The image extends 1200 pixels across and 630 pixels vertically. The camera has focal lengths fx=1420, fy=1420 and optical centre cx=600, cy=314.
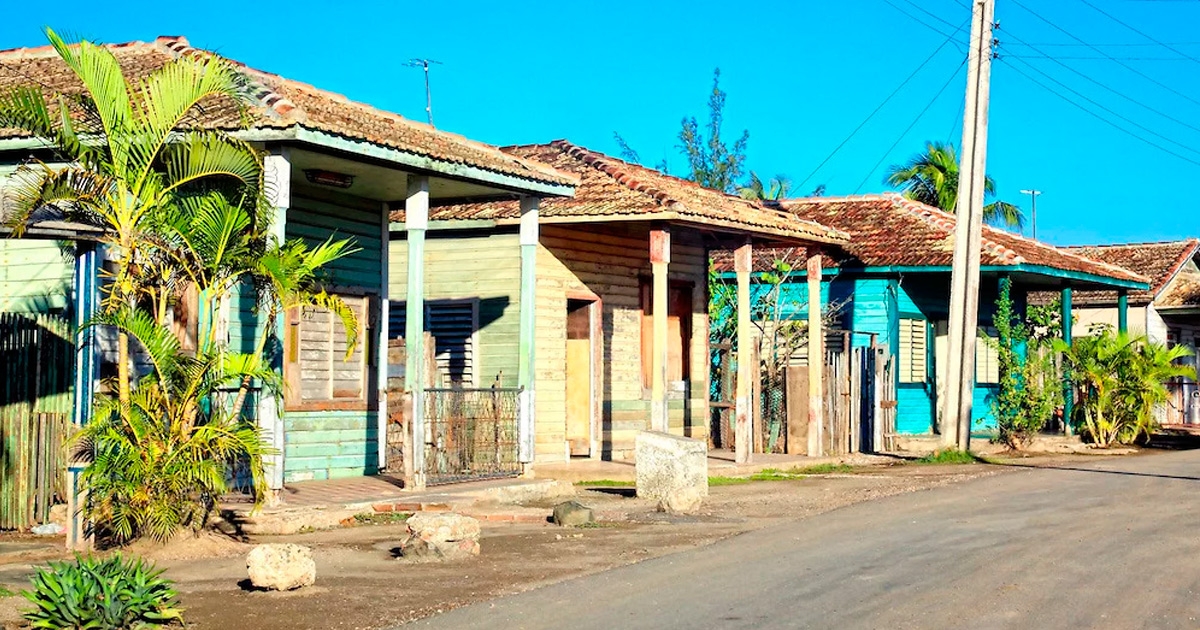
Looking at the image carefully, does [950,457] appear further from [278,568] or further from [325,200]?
[278,568]

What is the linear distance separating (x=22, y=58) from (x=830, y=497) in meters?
→ 10.5

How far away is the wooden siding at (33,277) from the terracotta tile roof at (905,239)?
47.0 feet

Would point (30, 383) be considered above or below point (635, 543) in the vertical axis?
above

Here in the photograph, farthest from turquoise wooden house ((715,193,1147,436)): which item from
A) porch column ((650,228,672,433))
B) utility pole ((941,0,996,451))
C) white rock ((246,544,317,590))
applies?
white rock ((246,544,317,590))

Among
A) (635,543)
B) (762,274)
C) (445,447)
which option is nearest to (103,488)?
(635,543)

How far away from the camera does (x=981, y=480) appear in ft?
58.4

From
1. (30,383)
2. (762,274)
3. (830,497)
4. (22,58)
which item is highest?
(22,58)

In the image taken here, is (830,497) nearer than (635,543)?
No

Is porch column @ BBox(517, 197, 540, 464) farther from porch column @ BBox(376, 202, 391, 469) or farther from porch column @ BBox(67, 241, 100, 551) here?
porch column @ BBox(67, 241, 100, 551)

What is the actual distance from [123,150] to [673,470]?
6.58 meters

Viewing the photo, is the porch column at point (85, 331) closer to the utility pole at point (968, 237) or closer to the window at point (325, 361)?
the window at point (325, 361)

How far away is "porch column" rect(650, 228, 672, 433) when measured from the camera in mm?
18234

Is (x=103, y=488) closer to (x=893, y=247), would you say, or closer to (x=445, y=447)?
(x=445, y=447)

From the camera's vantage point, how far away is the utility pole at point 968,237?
21641 mm
